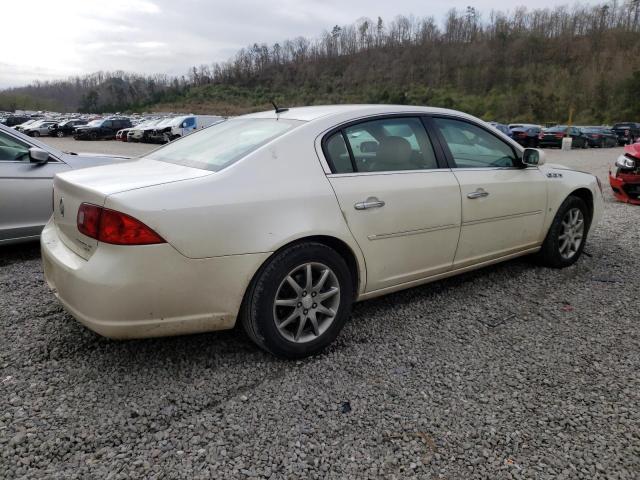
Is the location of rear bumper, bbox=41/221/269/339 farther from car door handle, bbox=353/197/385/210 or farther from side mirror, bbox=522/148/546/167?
side mirror, bbox=522/148/546/167

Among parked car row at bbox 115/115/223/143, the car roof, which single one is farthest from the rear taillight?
parked car row at bbox 115/115/223/143

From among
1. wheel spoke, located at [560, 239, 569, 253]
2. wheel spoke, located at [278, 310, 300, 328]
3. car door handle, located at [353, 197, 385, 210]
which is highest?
car door handle, located at [353, 197, 385, 210]

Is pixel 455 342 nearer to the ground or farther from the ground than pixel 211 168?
nearer to the ground

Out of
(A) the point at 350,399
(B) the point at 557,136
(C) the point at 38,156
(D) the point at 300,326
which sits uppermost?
(B) the point at 557,136

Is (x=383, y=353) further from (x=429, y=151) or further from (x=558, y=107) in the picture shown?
(x=558, y=107)

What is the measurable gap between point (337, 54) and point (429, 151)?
413 feet

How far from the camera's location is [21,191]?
461 cm

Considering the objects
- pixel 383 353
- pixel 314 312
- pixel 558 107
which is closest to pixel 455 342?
pixel 383 353

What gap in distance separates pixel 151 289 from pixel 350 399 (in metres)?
1.13

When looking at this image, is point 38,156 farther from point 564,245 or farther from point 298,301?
point 564,245

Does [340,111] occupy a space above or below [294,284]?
above

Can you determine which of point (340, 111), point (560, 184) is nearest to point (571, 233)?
point (560, 184)

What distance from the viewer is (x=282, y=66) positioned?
125125 mm

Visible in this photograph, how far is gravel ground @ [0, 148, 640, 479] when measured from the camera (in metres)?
2.06
